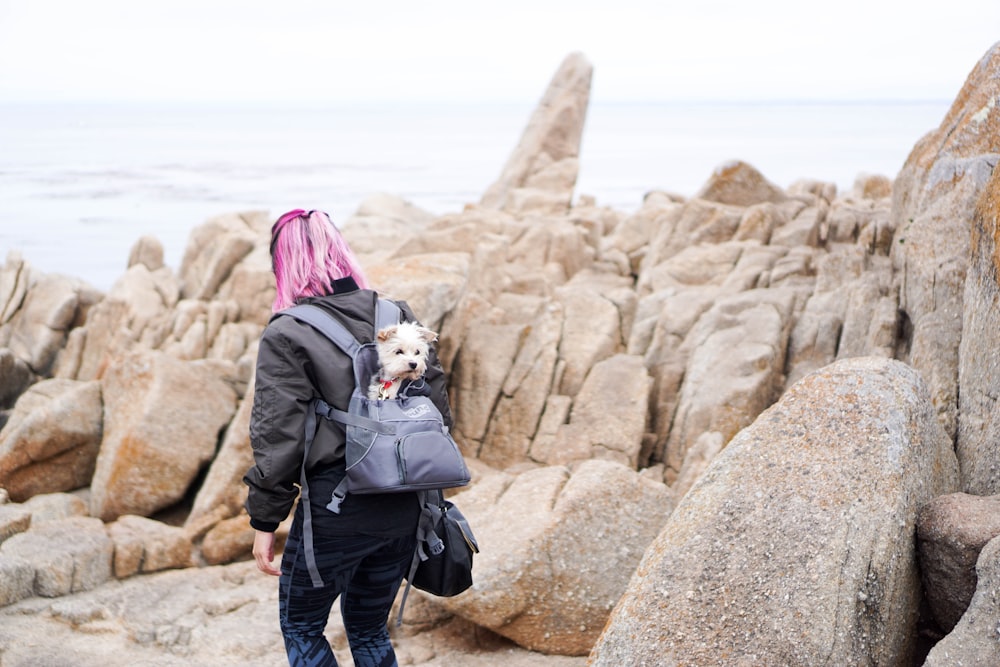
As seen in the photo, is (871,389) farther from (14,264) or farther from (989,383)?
(14,264)

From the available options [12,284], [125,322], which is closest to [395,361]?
[125,322]

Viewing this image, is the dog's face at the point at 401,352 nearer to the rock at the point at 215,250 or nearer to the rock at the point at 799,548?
the rock at the point at 799,548

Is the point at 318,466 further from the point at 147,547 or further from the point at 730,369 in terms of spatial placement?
the point at 730,369

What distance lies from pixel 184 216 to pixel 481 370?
148ft

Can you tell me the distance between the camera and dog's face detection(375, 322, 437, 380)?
237 inches

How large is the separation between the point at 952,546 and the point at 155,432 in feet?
37.2

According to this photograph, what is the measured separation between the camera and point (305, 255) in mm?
6332

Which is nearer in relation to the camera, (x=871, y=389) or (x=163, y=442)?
(x=871, y=389)

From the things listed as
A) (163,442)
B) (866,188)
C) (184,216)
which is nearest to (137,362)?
(163,442)

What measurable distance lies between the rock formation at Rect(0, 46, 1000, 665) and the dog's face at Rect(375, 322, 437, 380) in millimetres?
2404

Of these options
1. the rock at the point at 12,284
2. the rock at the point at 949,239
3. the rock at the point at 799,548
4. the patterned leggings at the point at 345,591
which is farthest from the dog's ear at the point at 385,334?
the rock at the point at 12,284

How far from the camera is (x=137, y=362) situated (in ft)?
48.3

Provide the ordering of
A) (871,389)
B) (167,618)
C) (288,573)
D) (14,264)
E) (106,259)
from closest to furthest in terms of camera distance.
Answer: (288,573) → (871,389) → (167,618) → (14,264) → (106,259)

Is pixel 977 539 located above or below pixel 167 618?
above
